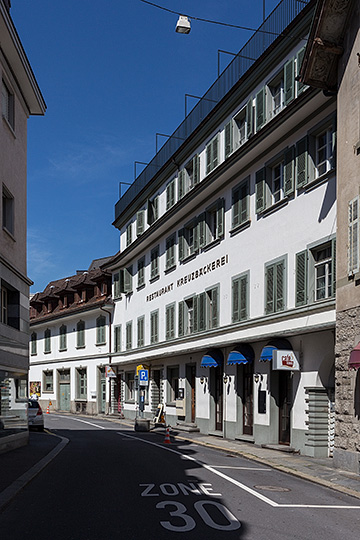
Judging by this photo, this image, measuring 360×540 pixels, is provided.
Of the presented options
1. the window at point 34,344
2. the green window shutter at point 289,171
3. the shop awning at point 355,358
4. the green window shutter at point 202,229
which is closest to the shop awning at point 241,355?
the green window shutter at point 289,171

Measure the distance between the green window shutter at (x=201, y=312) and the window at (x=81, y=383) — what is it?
2303cm

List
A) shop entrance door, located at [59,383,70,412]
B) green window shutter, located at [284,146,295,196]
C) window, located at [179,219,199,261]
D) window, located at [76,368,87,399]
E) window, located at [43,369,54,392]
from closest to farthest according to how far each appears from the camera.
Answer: green window shutter, located at [284,146,295,196]
window, located at [179,219,199,261]
window, located at [76,368,87,399]
shop entrance door, located at [59,383,70,412]
window, located at [43,369,54,392]

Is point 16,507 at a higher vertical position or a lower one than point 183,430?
higher

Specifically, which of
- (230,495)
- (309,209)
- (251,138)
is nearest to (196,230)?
(251,138)

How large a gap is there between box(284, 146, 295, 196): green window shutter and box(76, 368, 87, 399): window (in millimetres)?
32539

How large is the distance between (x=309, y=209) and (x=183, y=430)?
45.7 ft

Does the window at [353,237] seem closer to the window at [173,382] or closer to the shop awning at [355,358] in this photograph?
the shop awning at [355,358]

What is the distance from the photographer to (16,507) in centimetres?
1012

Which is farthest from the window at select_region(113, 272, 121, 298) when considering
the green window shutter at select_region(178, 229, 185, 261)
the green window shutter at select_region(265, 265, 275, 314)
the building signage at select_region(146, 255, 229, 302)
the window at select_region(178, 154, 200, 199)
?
the green window shutter at select_region(265, 265, 275, 314)

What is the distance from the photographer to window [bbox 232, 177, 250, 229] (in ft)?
80.3

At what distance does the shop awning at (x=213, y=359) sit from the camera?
86.9 ft

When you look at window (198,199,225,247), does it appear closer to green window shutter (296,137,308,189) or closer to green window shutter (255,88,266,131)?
green window shutter (255,88,266,131)

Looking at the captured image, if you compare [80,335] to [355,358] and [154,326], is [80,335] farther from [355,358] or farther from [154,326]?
[355,358]

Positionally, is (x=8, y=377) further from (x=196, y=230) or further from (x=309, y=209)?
(x=196, y=230)
